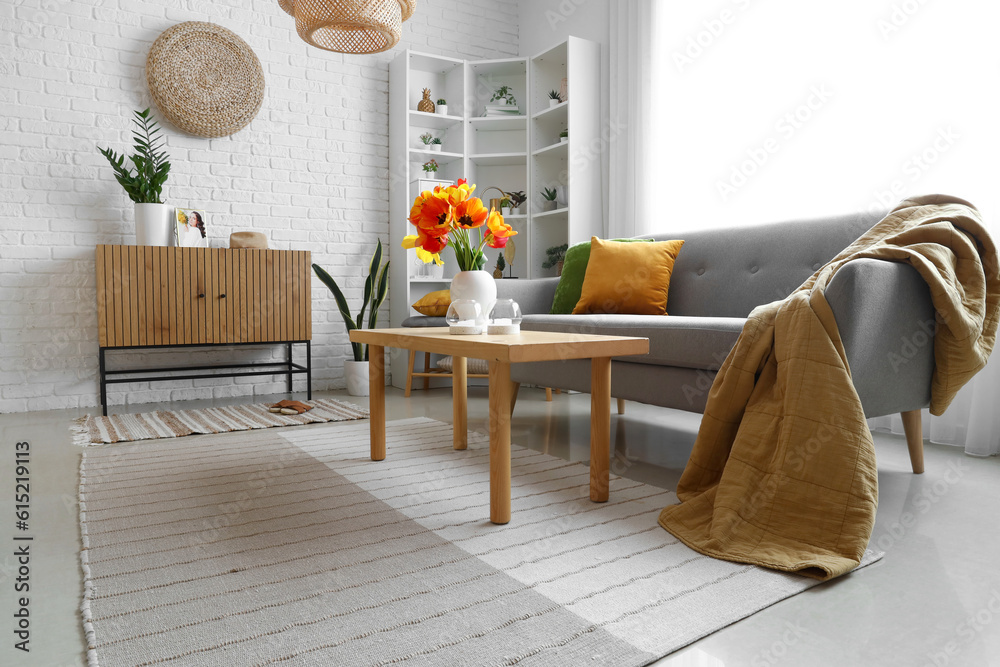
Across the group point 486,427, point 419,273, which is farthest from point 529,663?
point 419,273

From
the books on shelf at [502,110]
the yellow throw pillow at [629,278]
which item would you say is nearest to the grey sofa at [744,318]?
the yellow throw pillow at [629,278]

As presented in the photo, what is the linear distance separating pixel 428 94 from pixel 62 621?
3724 millimetres

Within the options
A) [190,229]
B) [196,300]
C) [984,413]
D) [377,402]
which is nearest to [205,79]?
[190,229]

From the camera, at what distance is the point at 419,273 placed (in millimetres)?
4145

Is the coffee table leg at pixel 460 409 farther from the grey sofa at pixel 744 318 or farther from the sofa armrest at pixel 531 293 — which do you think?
the sofa armrest at pixel 531 293

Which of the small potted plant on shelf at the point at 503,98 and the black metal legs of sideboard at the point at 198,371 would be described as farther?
the small potted plant on shelf at the point at 503,98

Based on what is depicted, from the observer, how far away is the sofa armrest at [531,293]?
3.09 m

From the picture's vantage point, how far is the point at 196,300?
327cm

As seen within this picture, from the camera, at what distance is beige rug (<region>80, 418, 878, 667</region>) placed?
3.24 ft

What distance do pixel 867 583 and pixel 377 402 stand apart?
55.8 inches

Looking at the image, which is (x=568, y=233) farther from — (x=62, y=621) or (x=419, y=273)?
(x=62, y=621)

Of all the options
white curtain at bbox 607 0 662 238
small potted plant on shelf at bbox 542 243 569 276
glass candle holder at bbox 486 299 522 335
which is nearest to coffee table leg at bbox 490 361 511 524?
glass candle holder at bbox 486 299 522 335

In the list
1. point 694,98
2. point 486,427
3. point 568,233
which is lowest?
point 486,427

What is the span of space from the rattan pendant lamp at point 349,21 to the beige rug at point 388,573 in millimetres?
1529
